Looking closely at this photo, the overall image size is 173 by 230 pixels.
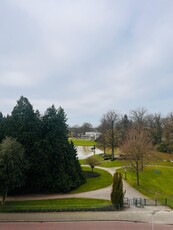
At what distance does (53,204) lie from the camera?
26938mm

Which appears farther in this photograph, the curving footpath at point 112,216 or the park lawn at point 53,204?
the park lawn at point 53,204

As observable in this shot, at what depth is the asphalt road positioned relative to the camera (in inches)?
770

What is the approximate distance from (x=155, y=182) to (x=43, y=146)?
17.4m

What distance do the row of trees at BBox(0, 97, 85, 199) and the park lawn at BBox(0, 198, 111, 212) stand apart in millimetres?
3250

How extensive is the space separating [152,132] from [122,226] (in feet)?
180

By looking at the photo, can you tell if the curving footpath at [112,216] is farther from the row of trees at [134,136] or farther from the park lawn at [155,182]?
the row of trees at [134,136]

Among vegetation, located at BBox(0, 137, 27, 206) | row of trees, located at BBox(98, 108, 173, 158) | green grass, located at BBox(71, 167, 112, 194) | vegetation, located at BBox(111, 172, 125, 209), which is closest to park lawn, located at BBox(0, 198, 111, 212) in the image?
vegetation, located at BBox(111, 172, 125, 209)

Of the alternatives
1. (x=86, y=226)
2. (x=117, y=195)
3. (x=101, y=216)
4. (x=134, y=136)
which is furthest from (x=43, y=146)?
(x=134, y=136)

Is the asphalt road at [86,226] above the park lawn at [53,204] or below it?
below

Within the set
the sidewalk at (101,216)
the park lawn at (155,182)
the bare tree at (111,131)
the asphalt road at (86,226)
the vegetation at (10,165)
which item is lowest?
the asphalt road at (86,226)

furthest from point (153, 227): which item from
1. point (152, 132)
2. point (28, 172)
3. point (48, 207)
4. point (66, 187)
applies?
point (152, 132)

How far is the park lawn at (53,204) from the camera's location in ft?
79.2

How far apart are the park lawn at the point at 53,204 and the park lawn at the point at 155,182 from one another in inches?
267

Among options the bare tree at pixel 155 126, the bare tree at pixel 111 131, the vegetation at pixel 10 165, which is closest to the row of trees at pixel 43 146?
the vegetation at pixel 10 165
